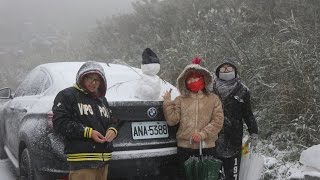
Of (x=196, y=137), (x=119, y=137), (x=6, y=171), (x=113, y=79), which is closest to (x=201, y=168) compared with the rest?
(x=196, y=137)

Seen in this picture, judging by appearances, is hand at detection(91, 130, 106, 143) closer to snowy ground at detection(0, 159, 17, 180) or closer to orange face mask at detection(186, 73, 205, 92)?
orange face mask at detection(186, 73, 205, 92)

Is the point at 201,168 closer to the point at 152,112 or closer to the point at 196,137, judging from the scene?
the point at 196,137

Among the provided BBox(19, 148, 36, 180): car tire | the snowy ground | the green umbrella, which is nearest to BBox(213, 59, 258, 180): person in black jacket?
the green umbrella

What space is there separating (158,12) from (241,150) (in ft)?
28.7

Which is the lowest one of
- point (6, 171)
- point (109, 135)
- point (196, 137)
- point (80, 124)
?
point (6, 171)

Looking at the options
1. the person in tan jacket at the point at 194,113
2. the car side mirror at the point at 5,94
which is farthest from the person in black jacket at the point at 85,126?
the car side mirror at the point at 5,94

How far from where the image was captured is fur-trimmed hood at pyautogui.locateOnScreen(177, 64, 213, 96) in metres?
4.00

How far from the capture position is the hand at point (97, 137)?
127 inches

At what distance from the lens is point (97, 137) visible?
325 centimetres

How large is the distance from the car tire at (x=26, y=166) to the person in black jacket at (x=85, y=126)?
2.38 feet

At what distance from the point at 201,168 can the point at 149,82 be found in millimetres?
960

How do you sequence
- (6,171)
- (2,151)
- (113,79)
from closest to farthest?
1. (113,79)
2. (6,171)
3. (2,151)

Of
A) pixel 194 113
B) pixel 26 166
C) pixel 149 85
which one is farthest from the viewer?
pixel 26 166

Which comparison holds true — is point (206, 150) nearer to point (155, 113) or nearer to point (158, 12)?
point (155, 113)
